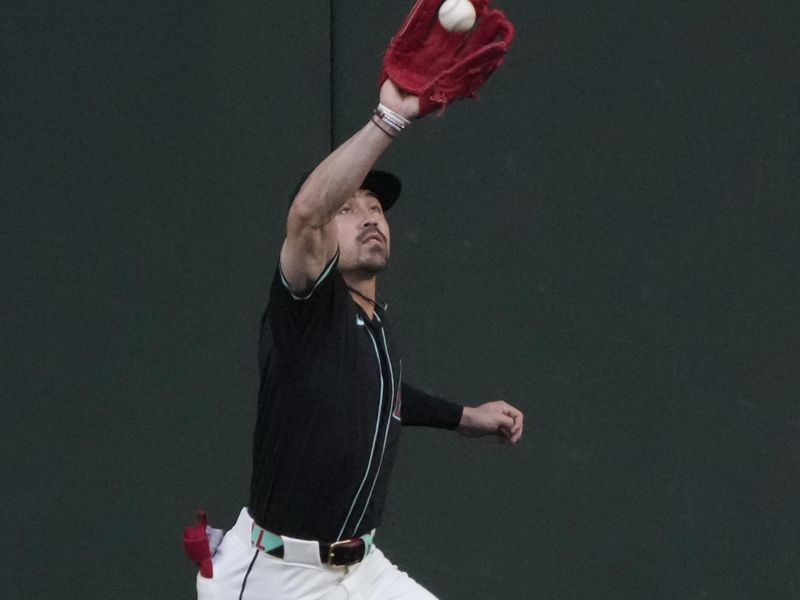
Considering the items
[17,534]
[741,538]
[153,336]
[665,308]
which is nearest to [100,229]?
[153,336]

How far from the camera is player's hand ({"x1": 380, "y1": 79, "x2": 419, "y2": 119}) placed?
3746 mm

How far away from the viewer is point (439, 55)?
→ 3.79m

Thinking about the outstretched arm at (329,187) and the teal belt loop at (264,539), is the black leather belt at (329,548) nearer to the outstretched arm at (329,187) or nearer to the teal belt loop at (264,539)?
the teal belt loop at (264,539)

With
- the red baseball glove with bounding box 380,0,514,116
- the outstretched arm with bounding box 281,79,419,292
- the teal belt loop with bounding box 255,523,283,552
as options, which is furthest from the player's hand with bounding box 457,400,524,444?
the red baseball glove with bounding box 380,0,514,116

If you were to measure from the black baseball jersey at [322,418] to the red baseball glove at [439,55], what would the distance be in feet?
1.72

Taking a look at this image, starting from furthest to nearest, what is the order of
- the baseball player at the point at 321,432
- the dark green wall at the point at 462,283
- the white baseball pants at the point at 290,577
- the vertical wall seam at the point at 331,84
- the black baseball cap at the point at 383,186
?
the vertical wall seam at the point at 331,84, the dark green wall at the point at 462,283, the black baseball cap at the point at 383,186, the white baseball pants at the point at 290,577, the baseball player at the point at 321,432

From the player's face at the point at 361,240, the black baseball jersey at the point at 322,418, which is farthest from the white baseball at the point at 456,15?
the player's face at the point at 361,240

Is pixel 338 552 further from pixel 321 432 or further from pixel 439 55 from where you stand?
pixel 439 55

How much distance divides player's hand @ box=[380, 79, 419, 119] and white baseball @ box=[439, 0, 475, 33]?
0.56ft

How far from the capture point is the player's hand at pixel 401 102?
3746 millimetres

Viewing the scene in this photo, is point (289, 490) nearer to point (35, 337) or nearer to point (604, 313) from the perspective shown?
point (35, 337)

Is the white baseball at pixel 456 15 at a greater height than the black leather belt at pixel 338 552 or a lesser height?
greater

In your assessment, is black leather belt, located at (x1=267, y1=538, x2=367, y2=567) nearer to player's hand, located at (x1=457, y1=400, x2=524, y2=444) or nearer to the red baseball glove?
player's hand, located at (x1=457, y1=400, x2=524, y2=444)

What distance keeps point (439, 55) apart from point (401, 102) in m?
0.14
